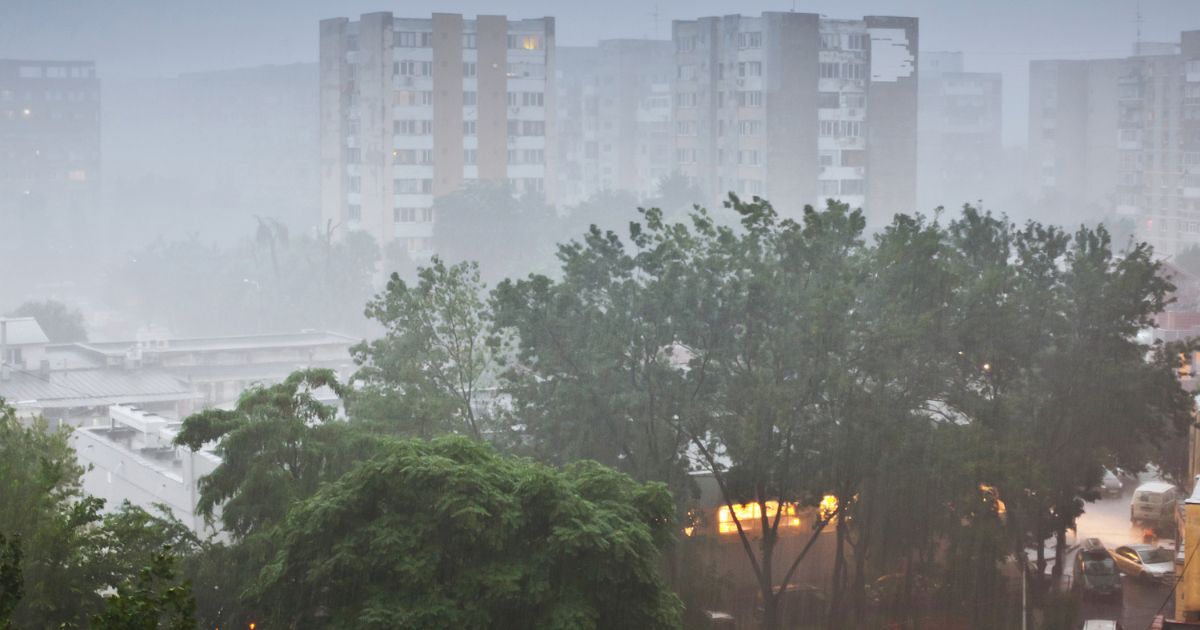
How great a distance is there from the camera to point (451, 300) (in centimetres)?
1969

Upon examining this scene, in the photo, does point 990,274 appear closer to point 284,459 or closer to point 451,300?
point 451,300

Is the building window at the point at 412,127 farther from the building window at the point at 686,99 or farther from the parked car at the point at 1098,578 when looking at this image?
the parked car at the point at 1098,578

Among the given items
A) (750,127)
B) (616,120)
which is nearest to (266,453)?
(750,127)

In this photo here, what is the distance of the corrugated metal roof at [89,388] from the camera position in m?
37.8

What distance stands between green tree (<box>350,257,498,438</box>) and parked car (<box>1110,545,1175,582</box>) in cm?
1139

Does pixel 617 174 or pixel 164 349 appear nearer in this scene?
pixel 164 349

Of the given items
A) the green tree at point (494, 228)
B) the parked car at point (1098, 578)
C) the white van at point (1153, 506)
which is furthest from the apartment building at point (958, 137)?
the parked car at point (1098, 578)

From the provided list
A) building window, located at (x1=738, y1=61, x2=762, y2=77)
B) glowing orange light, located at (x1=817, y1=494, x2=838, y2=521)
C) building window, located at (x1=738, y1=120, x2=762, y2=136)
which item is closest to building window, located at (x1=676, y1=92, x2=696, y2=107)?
building window, located at (x1=738, y1=120, x2=762, y2=136)

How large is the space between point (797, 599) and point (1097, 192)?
93608 mm

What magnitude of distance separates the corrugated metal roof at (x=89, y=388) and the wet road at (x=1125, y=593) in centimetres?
2432

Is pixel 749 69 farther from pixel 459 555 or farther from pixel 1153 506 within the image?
pixel 459 555

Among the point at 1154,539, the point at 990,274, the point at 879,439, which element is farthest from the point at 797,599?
the point at 1154,539

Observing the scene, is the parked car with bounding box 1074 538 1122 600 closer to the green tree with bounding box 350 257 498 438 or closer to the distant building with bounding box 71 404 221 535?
the green tree with bounding box 350 257 498 438

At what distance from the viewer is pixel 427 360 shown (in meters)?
19.2
